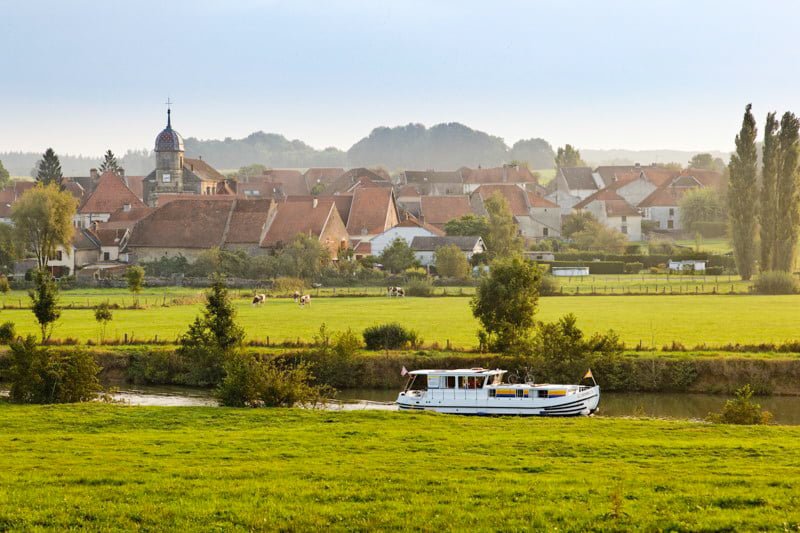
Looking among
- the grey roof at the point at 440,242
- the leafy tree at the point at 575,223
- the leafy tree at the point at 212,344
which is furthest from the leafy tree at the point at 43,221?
the leafy tree at the point at 575,223

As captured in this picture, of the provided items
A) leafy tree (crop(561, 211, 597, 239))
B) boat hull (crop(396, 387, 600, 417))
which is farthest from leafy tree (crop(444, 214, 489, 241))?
boat hull (crop(396, 387, 600, 417))

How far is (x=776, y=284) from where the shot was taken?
2518 inches

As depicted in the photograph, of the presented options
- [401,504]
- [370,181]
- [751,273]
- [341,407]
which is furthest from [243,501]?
[370,181]

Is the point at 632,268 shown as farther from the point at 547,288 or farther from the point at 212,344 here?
the point at 212,344

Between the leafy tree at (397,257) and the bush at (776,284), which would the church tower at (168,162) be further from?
the bush at (776,284)

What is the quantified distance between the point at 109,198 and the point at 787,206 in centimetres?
6521

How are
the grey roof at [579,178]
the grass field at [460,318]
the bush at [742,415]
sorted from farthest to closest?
the grey roof at [579,178], the grass field at [460,318], the bush at [742,415]

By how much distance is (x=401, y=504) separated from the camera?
15516mm

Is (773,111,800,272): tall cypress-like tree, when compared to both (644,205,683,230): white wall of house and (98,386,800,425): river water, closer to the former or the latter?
(98,386,800,425): river water

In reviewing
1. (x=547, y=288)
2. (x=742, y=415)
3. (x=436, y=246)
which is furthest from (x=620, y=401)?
(x=436, y=246)

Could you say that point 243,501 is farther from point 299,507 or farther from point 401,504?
point 401,504

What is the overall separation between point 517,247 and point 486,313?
4881cm

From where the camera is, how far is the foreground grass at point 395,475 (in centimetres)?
1488

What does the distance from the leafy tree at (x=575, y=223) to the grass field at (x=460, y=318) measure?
1857 inches
